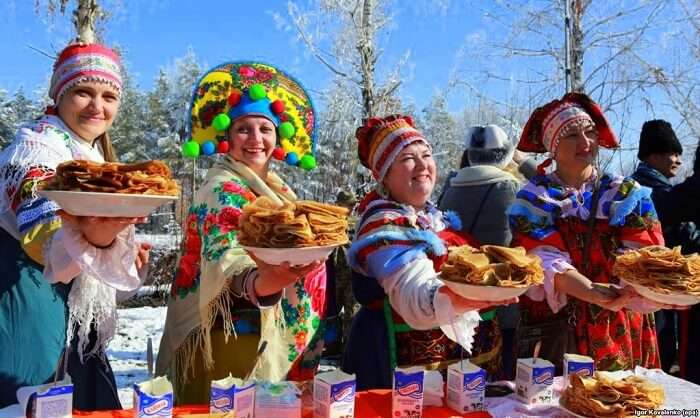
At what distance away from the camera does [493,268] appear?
168 centimetres

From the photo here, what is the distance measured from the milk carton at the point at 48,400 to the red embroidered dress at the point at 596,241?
5.87 ft

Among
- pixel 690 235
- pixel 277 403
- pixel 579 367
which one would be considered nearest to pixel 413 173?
pixel 579 367

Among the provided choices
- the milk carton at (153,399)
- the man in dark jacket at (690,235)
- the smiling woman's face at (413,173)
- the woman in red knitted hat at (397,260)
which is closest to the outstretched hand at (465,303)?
the woman in red knitted hat at (397,260)

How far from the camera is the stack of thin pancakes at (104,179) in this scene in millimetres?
1473

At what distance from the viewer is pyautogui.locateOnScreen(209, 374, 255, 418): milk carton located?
1.67 m

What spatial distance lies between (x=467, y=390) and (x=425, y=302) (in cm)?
32

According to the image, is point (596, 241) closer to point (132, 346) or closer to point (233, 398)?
point (233, 398)

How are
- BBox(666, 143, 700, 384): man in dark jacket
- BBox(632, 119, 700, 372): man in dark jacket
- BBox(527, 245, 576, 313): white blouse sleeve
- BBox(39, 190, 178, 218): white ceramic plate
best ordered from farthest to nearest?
BBox(632, 119, 700, 372): man in dark jacket, BBox(666, 143, 700, 384): man in dark jacket, BBox(527, 245, 576, 313): white blouse sleeve, BBox(39, 190, 178, 218): white ceramic plate

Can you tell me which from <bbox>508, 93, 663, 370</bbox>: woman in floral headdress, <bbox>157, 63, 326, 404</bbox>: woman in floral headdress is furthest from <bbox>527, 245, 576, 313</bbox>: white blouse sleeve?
<bbox>157, 63, 326, 404</bbox>: woman in floral headdress

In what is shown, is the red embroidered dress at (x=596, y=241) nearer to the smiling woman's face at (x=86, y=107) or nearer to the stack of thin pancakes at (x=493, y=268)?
the stack of thin pancakes at (x=493, y=268)

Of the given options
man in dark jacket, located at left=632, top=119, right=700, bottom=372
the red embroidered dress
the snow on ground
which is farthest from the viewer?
the snow on ground

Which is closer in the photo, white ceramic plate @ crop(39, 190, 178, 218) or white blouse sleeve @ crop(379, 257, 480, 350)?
white ceramic plate @ crop(39, 190, 178, 218)

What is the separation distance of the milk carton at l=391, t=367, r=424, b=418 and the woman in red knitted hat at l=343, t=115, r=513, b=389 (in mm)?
260

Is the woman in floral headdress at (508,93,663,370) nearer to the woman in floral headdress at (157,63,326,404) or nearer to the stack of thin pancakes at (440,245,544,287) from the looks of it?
the stack of thin pancakes at (440,245,544,287)
